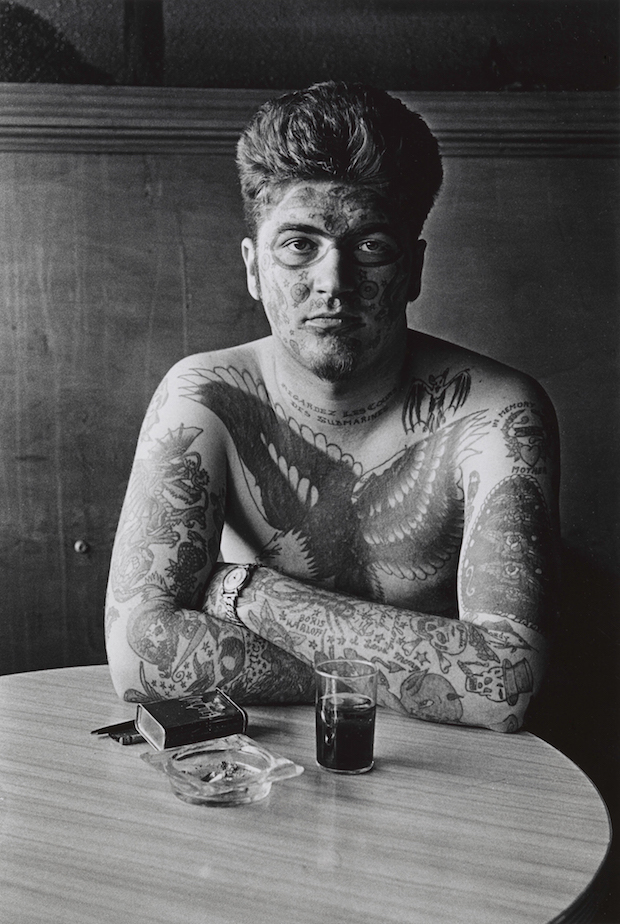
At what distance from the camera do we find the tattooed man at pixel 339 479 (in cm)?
127

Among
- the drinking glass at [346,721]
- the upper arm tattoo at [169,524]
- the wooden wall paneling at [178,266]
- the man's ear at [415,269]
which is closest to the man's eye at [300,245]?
the man's ear at [415,269]

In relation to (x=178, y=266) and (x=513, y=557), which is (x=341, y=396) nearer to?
(x=513, y=557)

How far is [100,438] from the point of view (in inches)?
87.7

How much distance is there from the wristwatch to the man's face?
1.30 feet

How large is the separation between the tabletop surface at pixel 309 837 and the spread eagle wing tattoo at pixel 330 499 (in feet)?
1.54

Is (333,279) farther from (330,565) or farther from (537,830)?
(537,830)

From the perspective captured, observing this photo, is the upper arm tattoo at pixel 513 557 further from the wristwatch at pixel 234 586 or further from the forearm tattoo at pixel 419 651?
the wristwatch at pixel 234 586

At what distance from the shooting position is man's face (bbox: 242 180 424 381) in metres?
1.53

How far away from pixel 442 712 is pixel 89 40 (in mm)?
1723

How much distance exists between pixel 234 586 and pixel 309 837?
52cm

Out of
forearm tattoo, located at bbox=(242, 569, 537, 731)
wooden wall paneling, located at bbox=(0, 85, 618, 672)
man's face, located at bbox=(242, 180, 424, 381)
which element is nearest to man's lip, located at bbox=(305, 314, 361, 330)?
man's face, located at bbox=(242, 180, 424, 381)

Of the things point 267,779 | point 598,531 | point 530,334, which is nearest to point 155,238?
point 530,334

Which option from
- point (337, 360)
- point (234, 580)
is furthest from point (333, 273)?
point (234, 580)

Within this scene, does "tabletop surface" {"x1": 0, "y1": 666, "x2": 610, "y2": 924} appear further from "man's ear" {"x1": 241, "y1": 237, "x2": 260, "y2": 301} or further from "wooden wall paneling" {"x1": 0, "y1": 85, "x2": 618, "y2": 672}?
"wooden wall paneling" {"x1": 0, "y1": 85, "x2": 618, "y2": 672}
